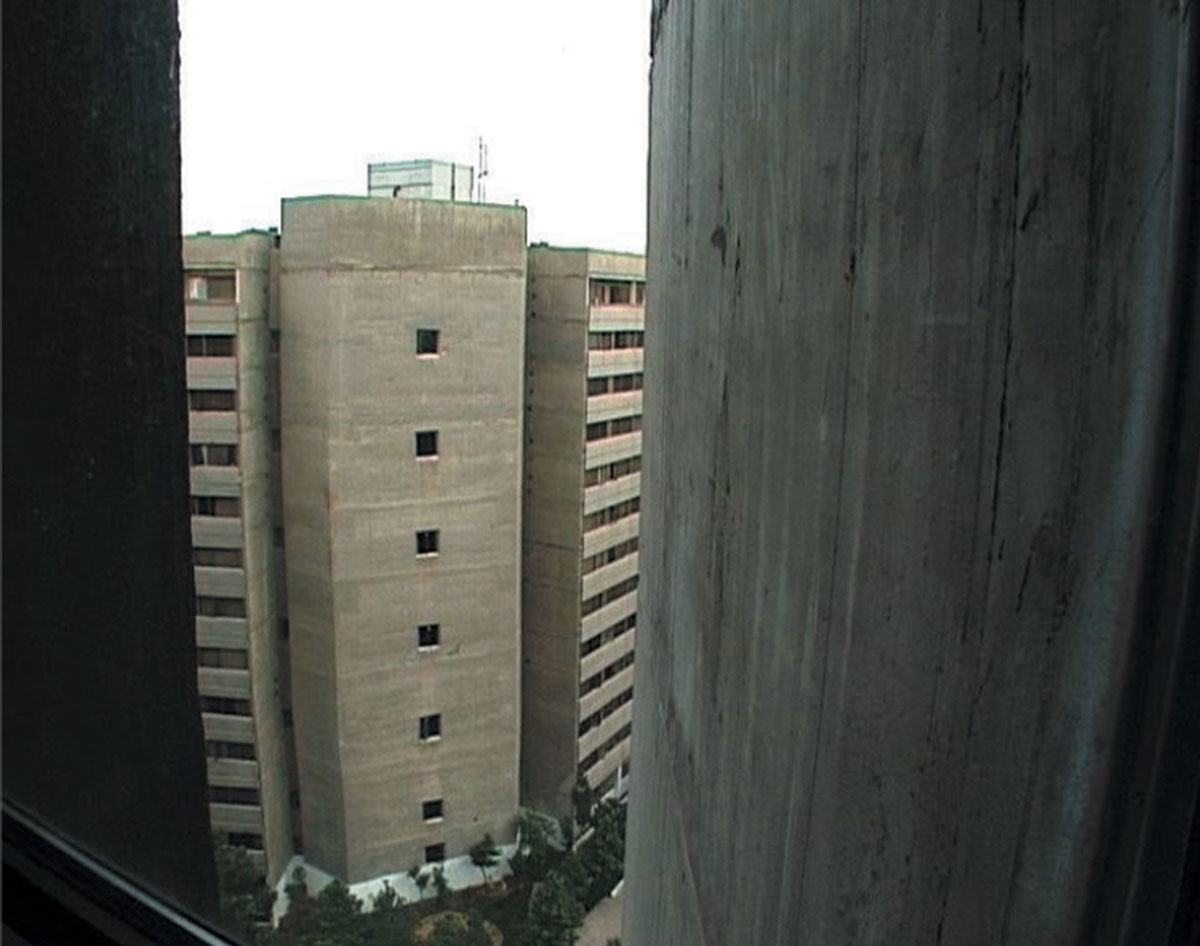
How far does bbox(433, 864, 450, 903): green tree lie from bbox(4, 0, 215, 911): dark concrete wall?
11121mm

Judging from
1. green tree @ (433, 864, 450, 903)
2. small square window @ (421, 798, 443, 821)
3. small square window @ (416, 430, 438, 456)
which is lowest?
green tree @ (433, 864, 450, 903)

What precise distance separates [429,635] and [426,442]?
7.43 ft

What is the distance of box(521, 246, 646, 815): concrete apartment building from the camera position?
11945 mm

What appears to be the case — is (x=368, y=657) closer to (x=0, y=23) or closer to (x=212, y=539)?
(x=212, y=539)

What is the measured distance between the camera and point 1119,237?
0.55 meters

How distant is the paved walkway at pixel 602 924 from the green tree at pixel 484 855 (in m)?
1.57

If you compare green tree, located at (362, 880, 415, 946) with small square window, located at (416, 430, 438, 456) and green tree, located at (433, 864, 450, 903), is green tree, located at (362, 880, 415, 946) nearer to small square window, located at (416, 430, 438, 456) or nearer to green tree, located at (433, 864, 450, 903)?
green tree, located at (433, 864, 450, 903)

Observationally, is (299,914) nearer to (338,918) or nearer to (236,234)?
(338,918)

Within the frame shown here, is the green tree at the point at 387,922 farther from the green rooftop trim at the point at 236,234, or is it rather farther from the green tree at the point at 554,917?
the green rooftop trim at the point at 236,234

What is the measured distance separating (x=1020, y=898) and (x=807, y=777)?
261mm

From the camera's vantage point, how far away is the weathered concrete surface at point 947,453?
21.9 inches

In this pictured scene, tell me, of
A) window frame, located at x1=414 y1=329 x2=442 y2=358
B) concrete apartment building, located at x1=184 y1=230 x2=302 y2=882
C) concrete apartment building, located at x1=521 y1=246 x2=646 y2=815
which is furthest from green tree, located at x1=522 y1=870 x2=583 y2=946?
window frame, located at x1=414 y1=329 x2=442 y2=358

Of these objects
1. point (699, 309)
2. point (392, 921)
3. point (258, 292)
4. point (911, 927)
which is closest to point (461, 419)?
point (258, 292)

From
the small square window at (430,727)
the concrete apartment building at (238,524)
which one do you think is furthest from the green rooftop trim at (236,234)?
the small square window at (430,727)
